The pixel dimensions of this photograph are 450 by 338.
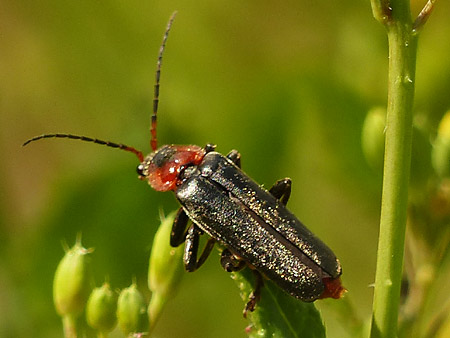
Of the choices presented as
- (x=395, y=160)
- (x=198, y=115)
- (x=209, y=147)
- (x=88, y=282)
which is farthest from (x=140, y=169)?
(x=395, y=160)

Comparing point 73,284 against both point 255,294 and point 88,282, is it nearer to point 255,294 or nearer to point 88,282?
point 88,282

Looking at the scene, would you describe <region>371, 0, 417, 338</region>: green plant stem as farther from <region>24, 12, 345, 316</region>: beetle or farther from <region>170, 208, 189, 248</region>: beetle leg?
<region>170, 208, 189, 248</region>: beetle leg

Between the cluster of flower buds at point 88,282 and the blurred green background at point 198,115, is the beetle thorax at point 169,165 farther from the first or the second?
the cluster of flower buds at point 88,282

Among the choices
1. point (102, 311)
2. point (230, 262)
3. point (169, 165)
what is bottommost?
point (102, 311)

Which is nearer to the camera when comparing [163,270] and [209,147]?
[163,270]

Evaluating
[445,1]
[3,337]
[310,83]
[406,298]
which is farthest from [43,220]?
[445,1]

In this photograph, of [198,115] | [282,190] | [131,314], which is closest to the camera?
[131,314]
